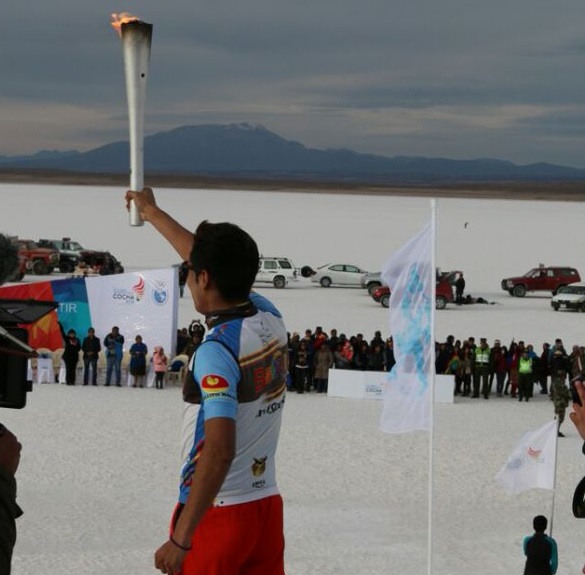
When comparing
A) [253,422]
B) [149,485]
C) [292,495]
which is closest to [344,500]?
[292,495]

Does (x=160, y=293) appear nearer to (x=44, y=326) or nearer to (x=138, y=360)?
(x=138, y=360)

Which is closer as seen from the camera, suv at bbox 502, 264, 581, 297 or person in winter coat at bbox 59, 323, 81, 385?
person in winter coat at bbox 59, 323, 81, 385

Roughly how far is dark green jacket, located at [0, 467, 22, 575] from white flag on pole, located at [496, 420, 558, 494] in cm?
897

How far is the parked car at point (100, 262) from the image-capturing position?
43378 millimetres

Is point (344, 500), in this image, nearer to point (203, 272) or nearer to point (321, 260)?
→ point (203, 272)

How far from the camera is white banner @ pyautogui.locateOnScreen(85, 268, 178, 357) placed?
78.9ft

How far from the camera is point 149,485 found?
15516 mm

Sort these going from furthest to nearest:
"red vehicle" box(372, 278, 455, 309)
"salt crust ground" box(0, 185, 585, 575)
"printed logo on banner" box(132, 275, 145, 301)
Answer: "red vehicle" box(372, 278, 455, 309) < "printed logo on banner" box(132, 275, 145, 301) < "salt crust ground" box(0, 185, 585, 575)

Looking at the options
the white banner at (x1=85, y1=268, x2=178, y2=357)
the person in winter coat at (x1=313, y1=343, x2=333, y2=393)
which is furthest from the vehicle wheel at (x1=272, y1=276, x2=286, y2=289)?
the person in winter coat at (x1=313, y1=343, x2=333, y2=393)

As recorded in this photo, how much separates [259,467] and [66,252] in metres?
44.3

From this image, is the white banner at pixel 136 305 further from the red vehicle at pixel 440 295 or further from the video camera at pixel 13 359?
the video camera at pixel 13 359

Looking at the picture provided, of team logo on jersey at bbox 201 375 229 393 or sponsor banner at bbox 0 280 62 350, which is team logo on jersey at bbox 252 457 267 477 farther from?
sponsor banner at bbox 0 280 62 350

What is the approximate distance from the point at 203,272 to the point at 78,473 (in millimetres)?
12414

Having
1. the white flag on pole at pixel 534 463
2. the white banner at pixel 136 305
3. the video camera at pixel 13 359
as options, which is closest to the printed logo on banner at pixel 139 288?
the white banner at pixel 136 305
